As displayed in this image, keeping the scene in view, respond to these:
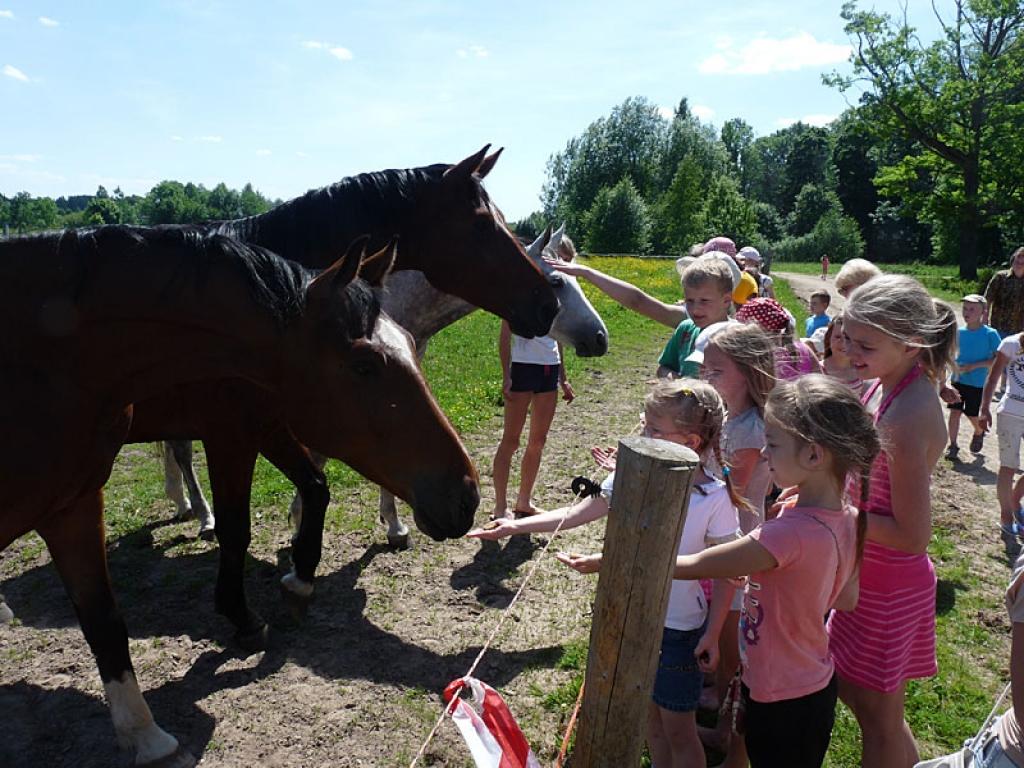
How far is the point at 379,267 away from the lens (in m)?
3.06

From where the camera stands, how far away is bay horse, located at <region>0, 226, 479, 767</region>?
2.49 m

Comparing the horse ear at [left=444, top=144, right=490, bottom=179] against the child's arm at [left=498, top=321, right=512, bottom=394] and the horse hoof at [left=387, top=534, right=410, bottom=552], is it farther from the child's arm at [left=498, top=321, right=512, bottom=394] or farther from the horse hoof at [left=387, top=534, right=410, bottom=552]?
the horse hoof at [left=387, top=534, right=410, bottom=552]

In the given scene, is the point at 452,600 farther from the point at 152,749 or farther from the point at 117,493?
the point at 117,493

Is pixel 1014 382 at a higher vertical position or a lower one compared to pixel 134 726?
higher

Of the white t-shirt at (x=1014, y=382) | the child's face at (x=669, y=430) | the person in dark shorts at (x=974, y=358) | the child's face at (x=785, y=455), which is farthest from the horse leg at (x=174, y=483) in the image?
the person in dark shorts at (x=974, y=358)

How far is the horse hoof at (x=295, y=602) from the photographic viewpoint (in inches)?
157

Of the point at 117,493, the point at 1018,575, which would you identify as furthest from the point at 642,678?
the point at 117,493

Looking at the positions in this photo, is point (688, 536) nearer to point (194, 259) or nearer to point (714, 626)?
point (714, 626)

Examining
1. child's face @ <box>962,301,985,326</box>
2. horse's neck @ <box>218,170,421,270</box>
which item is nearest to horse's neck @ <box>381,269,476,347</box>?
horse's neck @ <box>218,170,421,270</box>

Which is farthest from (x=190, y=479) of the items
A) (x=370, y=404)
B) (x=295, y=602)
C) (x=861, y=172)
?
(x=861, y=172)

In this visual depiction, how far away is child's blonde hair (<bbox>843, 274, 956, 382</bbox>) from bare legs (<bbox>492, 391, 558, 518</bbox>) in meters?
3.16

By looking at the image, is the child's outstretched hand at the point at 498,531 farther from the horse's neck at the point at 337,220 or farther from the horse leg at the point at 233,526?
the horse's neck at the point at 337,220

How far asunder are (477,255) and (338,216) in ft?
3.01

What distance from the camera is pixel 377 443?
8.94ft
